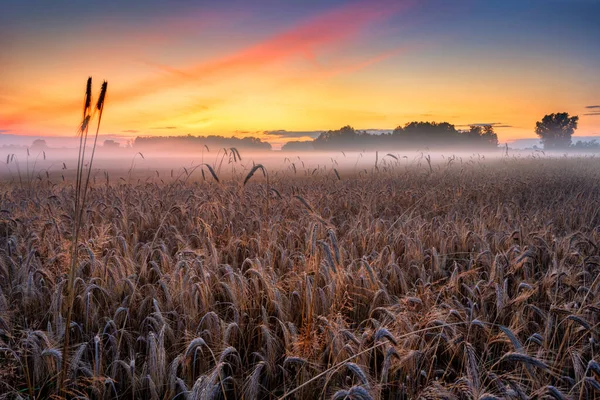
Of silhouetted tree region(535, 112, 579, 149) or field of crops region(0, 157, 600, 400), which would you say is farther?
silhouetted tree region(535, 112, 579, 149)

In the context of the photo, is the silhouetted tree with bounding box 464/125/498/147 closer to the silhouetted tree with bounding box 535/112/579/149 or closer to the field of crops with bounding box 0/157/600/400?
the silhouetted tree with bounding box 535/112/579/149

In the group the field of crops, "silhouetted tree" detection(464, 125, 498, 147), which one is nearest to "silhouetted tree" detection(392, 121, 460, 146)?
"silhouetted tree" detection(464, 125, 498, 147)

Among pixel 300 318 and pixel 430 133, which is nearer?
pixel 300 318

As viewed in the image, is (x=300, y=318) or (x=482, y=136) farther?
(x=482, y=136)

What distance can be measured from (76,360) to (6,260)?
119 inches

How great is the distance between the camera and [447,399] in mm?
1719

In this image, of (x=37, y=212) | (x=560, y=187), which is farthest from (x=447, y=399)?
(x=560, y=187)

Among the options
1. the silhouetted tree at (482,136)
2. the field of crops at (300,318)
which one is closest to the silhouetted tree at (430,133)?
the silhouetted tree at (482,136)

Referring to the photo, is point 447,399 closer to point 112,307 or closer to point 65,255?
point 112,307

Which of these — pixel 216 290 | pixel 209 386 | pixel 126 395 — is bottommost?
pixel 126 395

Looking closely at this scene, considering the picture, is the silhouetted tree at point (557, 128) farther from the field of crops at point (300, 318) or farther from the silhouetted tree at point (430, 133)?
the field of crops at point (300, 318)

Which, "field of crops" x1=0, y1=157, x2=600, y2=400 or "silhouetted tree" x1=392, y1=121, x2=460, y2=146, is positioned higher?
"silhouetted tree" x1=392, y1=121, x2=460, y2=146

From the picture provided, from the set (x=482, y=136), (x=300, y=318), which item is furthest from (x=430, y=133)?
(x=300, y=318)

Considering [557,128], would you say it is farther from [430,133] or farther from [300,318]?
[300,318]
